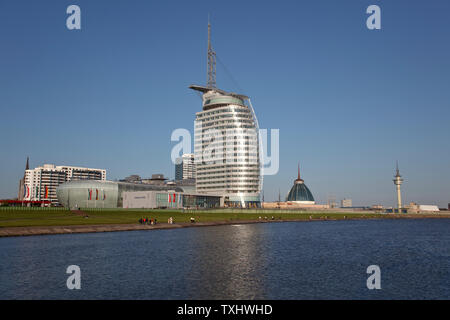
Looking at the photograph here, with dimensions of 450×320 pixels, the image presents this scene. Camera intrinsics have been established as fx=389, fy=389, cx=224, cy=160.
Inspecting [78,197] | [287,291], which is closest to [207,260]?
[287,291]

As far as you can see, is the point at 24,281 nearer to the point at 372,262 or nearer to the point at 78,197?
the point at 372,262

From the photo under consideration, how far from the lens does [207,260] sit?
4344 centimetres

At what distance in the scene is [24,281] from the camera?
3041cm

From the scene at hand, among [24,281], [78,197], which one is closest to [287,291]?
[24,281]

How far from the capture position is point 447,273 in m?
38.1

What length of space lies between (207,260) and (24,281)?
18992 millimetres
